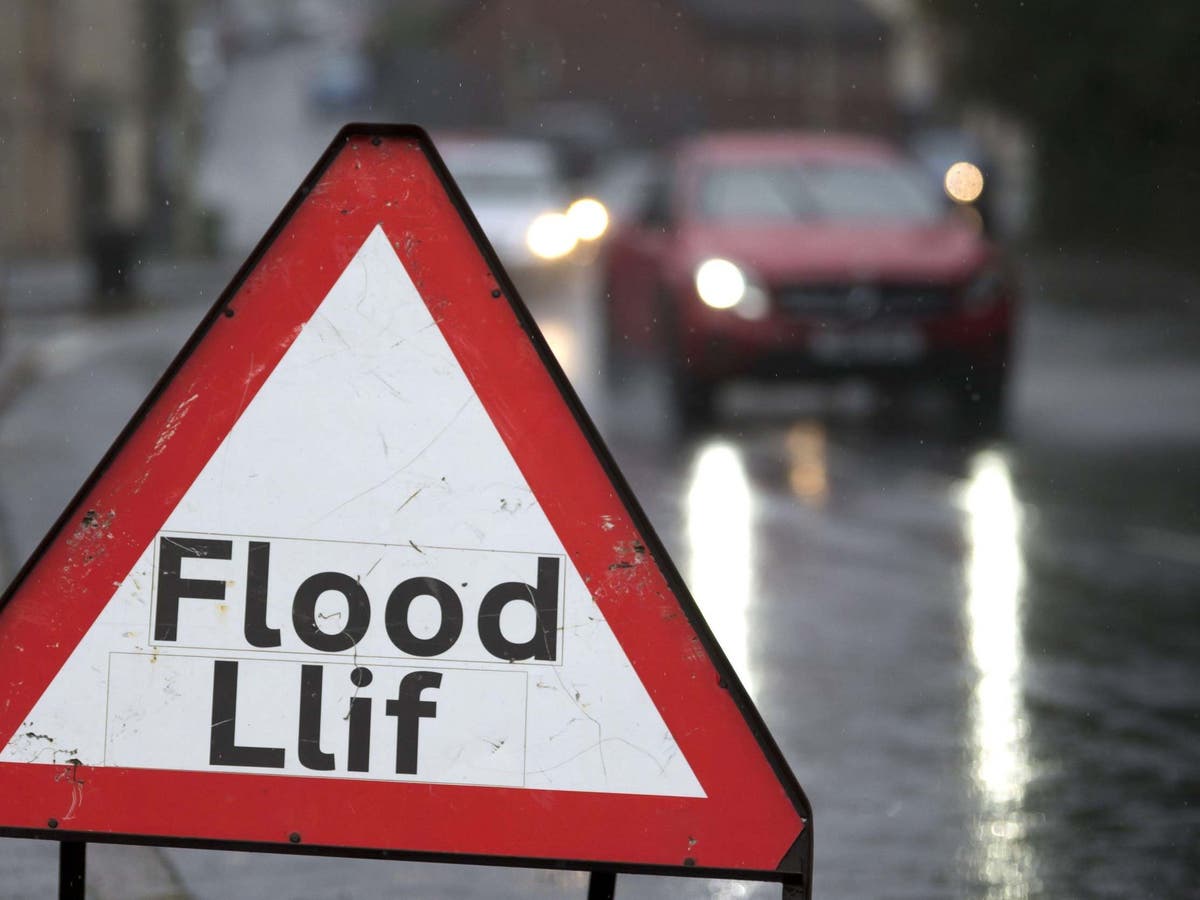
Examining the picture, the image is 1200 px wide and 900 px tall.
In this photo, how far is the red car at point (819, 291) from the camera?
13.7 metres

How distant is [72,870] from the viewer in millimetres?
3363

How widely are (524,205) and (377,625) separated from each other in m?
25.0

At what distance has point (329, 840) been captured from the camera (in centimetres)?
315

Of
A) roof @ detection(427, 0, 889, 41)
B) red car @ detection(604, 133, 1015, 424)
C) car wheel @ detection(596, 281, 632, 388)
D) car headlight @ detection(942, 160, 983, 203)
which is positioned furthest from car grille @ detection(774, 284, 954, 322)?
roof @ detection(427, 0, 889, 41)

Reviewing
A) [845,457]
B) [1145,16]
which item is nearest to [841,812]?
[845,457]

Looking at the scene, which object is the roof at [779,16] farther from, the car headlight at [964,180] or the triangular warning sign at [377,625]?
the triangular warning sign at [377,625]

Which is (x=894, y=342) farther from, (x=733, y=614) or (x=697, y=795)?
(x=697, y=795)

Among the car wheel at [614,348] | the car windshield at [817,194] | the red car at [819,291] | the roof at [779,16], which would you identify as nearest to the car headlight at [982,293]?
the red car at [819,291]

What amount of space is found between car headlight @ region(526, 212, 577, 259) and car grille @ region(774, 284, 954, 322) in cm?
1396

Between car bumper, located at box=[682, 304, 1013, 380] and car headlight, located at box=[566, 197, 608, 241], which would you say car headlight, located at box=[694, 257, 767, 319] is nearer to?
car bumper, located at box=[682, 304, 1013, 380]

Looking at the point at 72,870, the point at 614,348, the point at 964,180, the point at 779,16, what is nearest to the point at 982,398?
the point at 614,348

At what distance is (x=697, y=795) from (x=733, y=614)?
16.1ft

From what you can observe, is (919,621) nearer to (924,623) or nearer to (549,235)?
(924,623)

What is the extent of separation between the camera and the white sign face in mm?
3146
